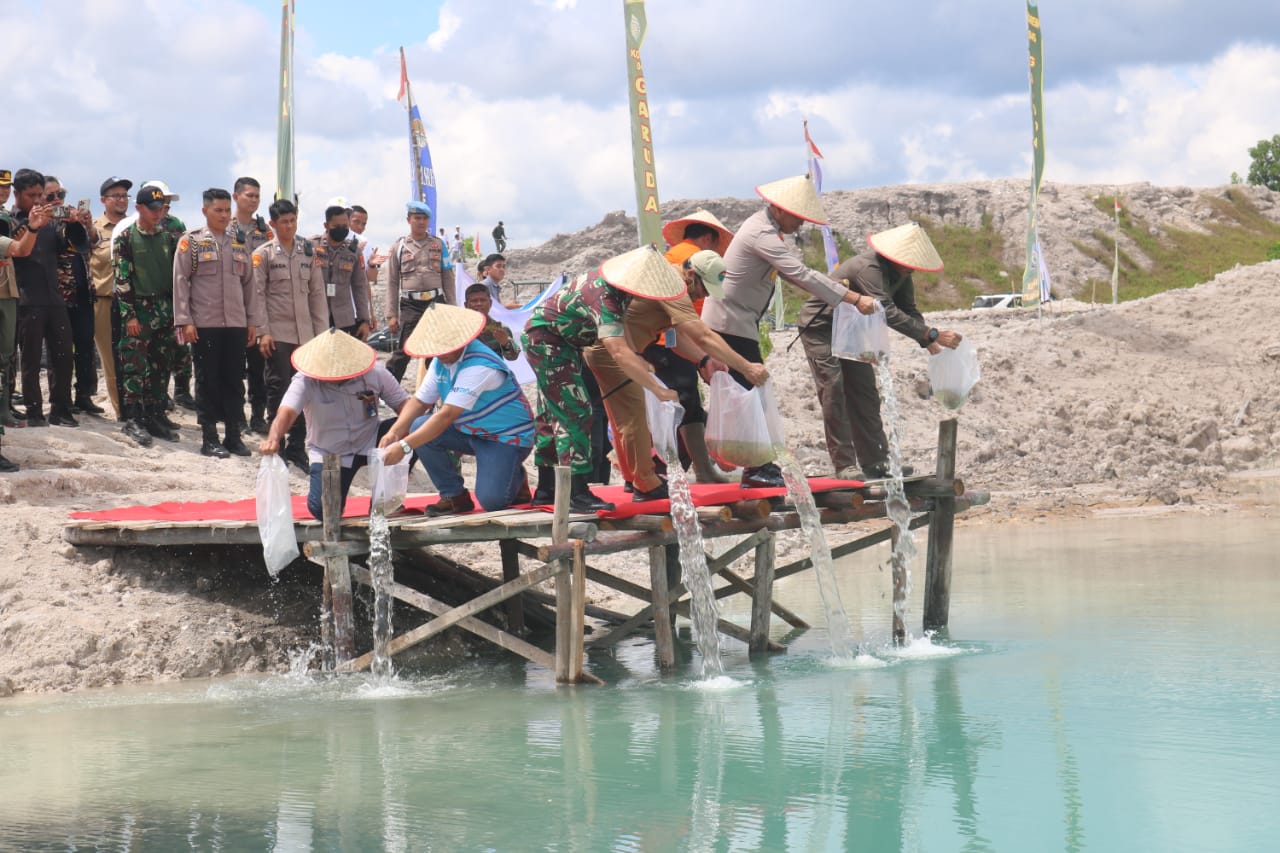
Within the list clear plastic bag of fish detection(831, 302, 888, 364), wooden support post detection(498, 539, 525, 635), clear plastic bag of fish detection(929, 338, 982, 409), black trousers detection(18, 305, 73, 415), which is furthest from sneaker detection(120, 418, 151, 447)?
clear plastic bag of fish detection(929, 338, 982, 409)

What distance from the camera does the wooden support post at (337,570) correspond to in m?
7.86

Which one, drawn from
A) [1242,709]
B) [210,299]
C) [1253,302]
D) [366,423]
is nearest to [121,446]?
[210,299]

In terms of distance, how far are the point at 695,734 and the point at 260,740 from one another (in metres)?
2.06

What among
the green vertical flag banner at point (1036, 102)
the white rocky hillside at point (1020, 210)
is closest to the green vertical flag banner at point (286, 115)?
the green vertical flag banner at point (1036, 102)

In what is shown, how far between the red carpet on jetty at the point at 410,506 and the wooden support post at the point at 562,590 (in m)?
0.42

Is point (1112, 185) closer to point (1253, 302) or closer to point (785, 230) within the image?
point (1253, 302)

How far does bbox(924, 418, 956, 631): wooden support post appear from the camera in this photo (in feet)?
29.7

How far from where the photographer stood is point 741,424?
7.80 m

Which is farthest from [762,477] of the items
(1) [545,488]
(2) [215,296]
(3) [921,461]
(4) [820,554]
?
(3) [921,461]

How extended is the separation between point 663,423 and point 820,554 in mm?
1396

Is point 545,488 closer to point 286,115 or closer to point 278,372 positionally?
point 278,372

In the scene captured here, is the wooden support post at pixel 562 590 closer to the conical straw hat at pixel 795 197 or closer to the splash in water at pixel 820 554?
the splash in water at pixel 820 554

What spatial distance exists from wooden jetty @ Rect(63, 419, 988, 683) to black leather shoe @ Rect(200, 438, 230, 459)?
2.62 m

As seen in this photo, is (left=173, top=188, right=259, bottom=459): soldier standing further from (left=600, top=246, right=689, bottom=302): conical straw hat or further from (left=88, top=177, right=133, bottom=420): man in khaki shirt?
(left=600, top=246, right=689, bottom=302): conical straw hat
